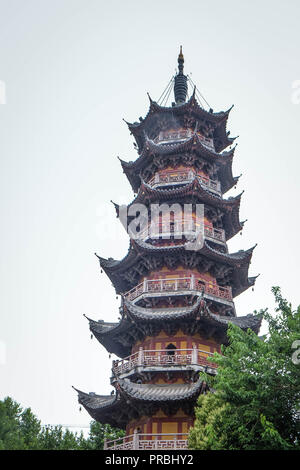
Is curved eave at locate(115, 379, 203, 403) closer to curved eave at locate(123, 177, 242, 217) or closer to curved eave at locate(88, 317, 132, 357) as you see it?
curved eave at locate(88, 317, 132, 357)

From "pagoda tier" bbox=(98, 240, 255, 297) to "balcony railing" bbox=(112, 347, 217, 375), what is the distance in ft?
13.0

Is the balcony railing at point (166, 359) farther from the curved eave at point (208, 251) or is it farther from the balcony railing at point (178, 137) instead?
the balcony railing at point (178, 137)

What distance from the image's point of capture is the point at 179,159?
86.6 ft

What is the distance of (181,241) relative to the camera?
23297 mm

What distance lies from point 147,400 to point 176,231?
29.1 ft

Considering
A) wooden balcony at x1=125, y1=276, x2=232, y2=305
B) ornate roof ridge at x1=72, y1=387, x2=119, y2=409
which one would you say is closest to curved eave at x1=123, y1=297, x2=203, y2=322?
wooden balcony at x1=125, y1=276, x2=232, y2=305

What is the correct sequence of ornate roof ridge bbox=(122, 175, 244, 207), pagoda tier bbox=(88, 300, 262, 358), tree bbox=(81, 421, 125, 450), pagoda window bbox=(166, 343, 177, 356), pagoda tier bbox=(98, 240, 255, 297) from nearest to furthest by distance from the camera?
1. pagoda tier bbox=(88, 300, 262, 358)
2. pagoda window bbox=(166, 343, 177, 356)
3. pagoda tier bbox=(98, 240, 255, 297)
4. ornate roof ridge bbox=(122, 175, 244, 207)
5. tree bbox=(81, 421, 125, 450)

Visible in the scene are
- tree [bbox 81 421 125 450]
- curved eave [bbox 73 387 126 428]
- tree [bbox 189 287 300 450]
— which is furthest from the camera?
tree [bbox 81 421 125 450]

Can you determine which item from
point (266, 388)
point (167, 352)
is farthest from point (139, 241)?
point (266, 388)

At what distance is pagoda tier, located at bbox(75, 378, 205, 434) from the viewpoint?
18047 millimetres

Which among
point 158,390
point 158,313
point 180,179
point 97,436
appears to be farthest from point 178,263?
point 97,436

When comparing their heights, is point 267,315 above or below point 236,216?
below
